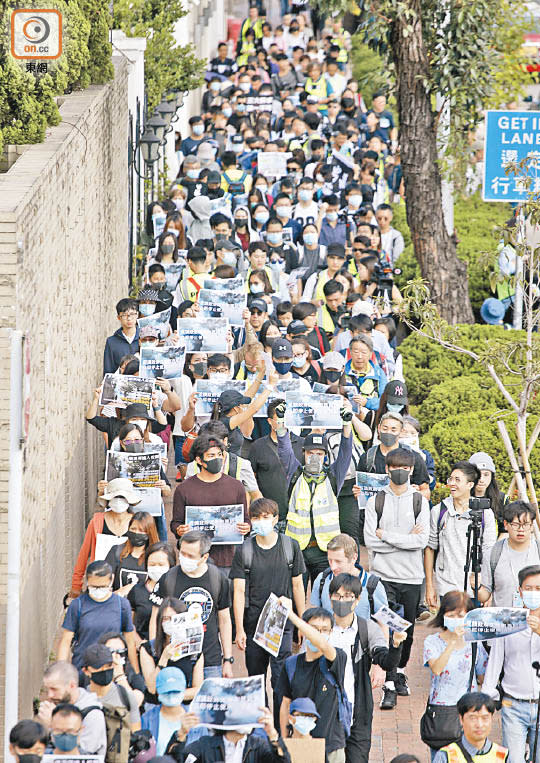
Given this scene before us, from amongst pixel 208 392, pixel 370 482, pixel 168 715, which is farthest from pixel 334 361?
pixel 168 715

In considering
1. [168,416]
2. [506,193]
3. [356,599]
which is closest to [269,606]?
[356,599]

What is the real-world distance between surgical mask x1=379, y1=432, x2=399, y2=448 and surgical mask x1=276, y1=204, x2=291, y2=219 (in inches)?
331

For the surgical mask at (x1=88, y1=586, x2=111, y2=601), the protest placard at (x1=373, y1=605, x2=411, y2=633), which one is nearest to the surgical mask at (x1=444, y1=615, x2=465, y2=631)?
the protest placard at (x1=373, y1=605, x2=411, y2=633)

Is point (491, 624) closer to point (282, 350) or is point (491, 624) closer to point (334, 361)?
point (282, 350)

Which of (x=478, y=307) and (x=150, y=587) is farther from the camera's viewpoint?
(x=478, y=307)

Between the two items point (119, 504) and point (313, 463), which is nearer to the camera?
point (119, 504)

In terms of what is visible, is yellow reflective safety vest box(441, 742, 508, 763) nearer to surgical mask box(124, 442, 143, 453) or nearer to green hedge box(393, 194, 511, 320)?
surgical mask box(124, 442, 143, 453)

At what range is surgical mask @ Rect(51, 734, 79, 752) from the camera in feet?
24.4

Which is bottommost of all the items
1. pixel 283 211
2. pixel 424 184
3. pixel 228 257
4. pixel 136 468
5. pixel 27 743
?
pixel 27 743

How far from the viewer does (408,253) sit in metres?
23.9

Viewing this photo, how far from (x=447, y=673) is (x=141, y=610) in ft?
6.71

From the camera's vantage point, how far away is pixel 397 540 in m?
10.7

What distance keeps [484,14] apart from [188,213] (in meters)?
4.61

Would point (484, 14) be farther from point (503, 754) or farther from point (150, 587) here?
point (503, 754)
